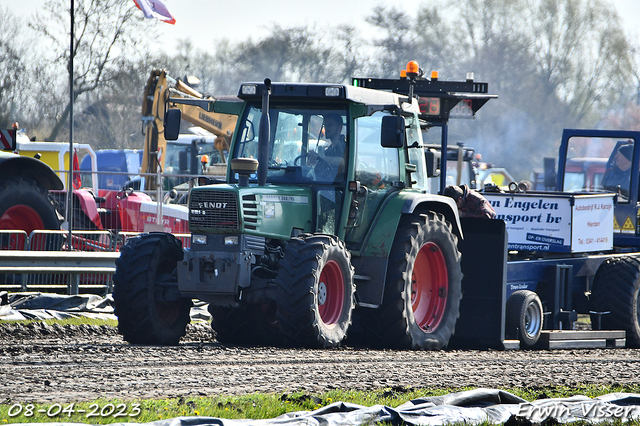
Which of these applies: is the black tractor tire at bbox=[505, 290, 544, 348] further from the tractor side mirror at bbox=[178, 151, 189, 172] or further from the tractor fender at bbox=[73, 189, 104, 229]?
the tractor side mirror at bbox=[178, 151, 189, 172]

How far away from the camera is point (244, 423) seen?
4340 millimetres

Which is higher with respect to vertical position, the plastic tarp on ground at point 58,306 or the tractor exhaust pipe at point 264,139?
the tractor exhaust pipe at point 264,139

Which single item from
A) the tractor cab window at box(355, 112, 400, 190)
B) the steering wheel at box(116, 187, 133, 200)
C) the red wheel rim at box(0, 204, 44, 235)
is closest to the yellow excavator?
the steering wheel at box(116, 187, 133, 200)

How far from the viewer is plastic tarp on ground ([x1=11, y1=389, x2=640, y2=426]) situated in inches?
175

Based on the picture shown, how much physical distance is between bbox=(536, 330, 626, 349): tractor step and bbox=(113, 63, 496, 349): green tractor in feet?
4.66

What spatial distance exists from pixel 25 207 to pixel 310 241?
260 inches

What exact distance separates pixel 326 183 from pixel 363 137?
1.91ft

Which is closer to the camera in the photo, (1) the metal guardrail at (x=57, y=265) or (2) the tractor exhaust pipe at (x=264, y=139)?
(2) the tractor exhaust pipe at (x=264, y=139)

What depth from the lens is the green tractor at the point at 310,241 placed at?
7.55m

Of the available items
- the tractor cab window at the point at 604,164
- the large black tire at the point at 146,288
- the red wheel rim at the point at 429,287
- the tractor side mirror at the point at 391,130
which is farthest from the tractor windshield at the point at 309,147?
the tractor cab window at the point at 604,164


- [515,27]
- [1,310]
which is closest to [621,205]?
[1,310]

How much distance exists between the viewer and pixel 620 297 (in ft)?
35.8

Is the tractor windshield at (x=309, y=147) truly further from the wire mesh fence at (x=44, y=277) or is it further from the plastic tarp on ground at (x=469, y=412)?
the wire mesh fence at (x=44, y=277)

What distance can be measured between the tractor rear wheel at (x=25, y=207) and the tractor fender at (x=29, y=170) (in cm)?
12
